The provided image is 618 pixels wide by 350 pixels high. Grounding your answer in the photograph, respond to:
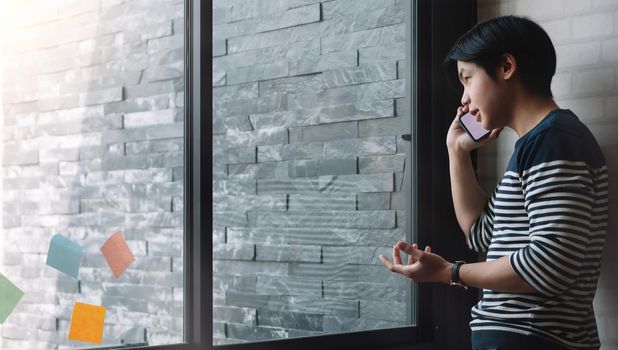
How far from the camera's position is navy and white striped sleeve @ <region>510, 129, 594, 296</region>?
182cm

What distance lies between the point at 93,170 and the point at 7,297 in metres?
0.41

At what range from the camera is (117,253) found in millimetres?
2021

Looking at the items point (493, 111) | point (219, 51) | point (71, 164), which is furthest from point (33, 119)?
point (493, 111)

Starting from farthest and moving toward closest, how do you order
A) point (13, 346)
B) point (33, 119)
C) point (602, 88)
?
1. point (602, 88)
2. point (33, 119)
3. point (13, 346)

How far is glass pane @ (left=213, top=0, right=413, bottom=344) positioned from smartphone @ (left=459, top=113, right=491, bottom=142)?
289 millimetres

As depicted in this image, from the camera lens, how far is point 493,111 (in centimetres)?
207

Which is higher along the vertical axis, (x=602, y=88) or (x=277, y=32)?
(x=277, y=32)

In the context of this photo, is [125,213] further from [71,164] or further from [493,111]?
[493,111]

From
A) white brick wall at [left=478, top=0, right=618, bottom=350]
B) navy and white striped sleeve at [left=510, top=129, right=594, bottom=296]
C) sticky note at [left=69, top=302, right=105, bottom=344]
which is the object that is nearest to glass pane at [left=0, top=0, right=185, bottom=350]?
sticky note at [left=69, top=302, right=105, bottom=344]

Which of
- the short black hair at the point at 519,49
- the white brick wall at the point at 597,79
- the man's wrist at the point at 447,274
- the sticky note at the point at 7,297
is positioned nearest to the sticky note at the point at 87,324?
the sticky note at the point at 7,297

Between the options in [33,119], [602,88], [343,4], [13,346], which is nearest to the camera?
[13,346]

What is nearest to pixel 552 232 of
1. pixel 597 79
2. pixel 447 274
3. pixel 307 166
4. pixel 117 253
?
pixel 447 274

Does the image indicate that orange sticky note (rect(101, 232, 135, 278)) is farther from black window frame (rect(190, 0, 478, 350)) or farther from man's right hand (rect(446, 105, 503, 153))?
man's right hand (rect(446, 105, 503, 153))

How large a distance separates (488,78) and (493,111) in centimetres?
8
